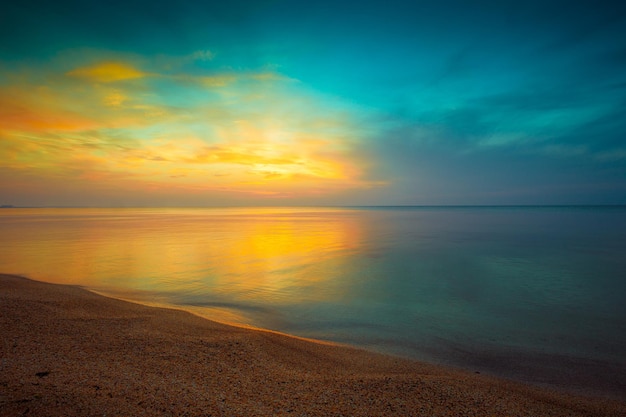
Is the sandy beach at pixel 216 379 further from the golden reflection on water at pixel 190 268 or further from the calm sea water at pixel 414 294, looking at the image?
the golden reflection on water at pixel 190 268

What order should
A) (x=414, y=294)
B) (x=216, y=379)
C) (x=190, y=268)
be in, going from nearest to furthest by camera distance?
(x=216, y=379) → (x=414, y=294) → (x=190, y=268)

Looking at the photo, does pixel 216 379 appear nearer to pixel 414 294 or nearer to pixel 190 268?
pixel 414 294

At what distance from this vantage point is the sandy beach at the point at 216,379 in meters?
3.67

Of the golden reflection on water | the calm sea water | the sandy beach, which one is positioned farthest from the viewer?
the golden reflection on water

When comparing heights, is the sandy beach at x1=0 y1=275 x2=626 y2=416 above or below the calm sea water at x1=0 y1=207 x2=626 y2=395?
above

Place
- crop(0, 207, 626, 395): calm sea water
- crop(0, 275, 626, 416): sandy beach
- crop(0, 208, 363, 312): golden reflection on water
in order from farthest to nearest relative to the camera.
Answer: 1. crop(0, 208, 363, 312): golden reflection on water
2. crop(0, 207, 626, 395): calm sea water
3. crop(0, 275, 626, 416): sandy beach

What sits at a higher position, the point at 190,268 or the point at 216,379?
the point at 216,379

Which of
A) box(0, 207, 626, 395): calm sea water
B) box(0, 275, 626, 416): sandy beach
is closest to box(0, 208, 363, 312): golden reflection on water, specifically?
box(0, 207, 626, 395): calm sea water

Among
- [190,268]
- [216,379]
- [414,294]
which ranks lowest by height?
[414,294]

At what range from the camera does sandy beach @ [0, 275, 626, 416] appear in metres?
3.67

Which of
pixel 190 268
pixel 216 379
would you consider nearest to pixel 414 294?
pixel 216 379

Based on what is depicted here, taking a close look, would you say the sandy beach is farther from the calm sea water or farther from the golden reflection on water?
the golden reflection on water

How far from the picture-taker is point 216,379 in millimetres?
4359

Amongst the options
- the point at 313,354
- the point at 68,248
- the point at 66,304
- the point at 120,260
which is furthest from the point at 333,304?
the point at 68,248
